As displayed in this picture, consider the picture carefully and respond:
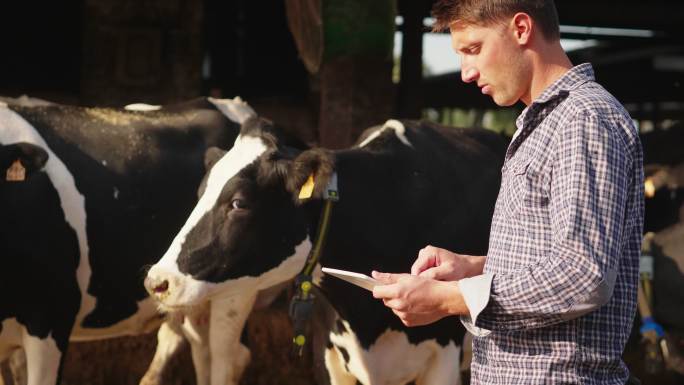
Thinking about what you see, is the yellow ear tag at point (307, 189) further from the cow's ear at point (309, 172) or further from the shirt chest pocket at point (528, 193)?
the shirt chest pocket at point (528, 193)

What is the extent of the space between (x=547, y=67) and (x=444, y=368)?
2754mm

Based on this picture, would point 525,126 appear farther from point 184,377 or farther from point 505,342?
point 184,377

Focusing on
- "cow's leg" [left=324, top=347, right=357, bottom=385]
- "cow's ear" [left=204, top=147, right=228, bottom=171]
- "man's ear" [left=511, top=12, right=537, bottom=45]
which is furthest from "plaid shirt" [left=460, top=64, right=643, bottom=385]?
"cow's ear" [left=204, top=147, right=228, bottom=171]

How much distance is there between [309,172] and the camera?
4.16 meters

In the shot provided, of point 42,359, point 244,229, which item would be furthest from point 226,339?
point 244,229

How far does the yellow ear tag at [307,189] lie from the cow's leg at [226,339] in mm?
1397

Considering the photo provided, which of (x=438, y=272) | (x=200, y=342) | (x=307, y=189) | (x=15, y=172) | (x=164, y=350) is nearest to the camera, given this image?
(x=438, y=272)

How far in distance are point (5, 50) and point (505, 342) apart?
8661mm

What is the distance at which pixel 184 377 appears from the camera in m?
6.30

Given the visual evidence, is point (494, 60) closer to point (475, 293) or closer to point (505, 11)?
point (505, 11)

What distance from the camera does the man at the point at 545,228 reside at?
1820 mm

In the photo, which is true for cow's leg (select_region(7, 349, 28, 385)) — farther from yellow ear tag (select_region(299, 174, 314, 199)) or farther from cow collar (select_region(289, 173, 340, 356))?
yellow ear tag (select_region(299, 174, 314, 199))

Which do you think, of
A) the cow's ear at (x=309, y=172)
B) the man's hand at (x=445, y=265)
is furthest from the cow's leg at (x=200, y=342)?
the man's hand at (x=445, y=265)

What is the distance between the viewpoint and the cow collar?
13.6 ft
